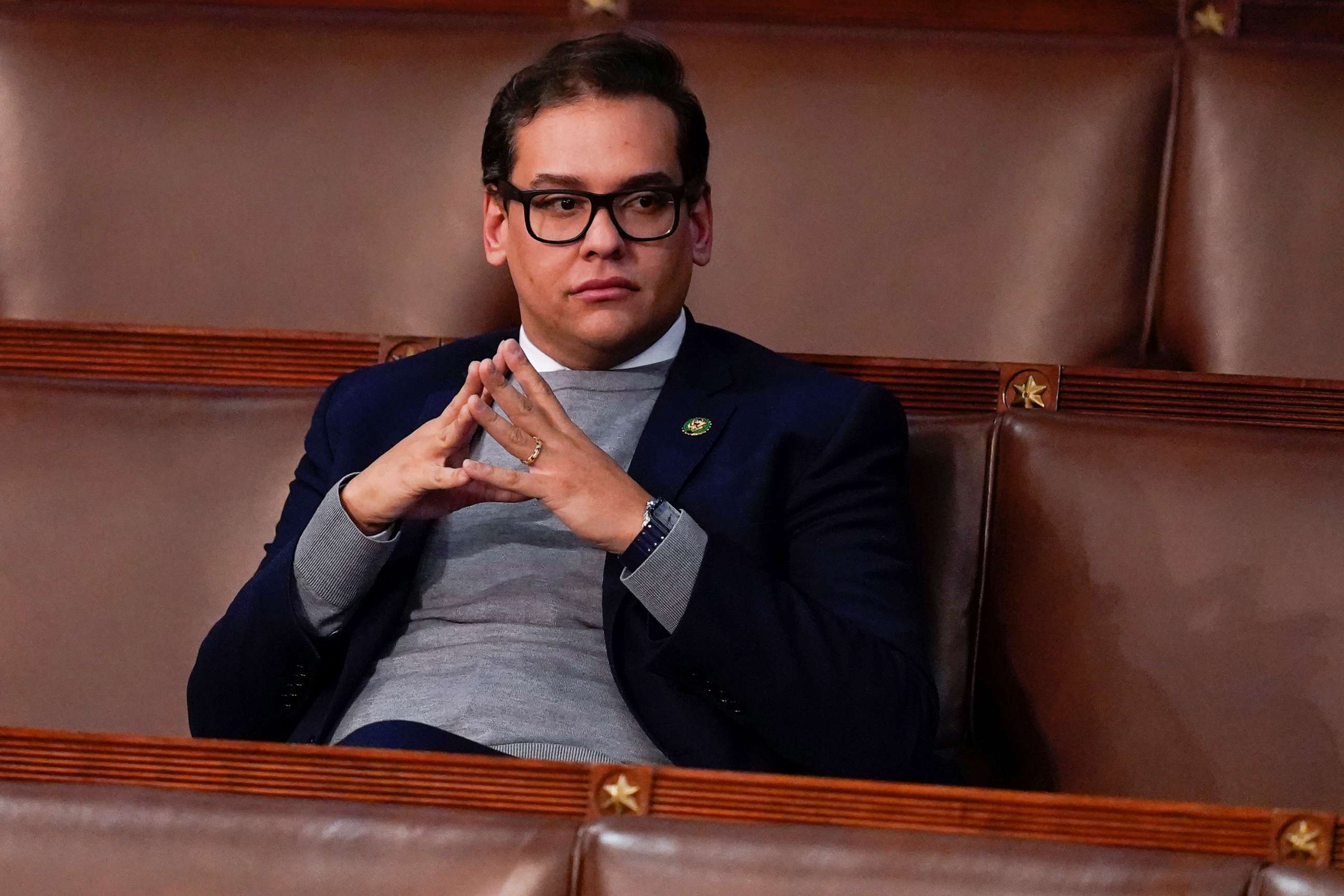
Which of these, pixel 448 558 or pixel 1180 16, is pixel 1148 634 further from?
pixel 1180 16

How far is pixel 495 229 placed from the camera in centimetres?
89

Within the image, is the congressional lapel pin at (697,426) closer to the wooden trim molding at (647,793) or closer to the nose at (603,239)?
the nose at (603,239)

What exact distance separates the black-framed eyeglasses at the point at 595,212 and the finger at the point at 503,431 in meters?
0.14

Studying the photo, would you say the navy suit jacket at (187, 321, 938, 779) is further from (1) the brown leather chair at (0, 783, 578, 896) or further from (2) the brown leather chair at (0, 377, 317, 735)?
(1) the brown leather chair at (0, 783, 578, 896)

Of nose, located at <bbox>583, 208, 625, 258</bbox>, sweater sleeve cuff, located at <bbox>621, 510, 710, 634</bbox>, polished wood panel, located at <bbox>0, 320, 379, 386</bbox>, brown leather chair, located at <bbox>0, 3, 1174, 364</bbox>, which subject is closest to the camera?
sweater sleeve cuff, located at <bbox>621, 510, 710, 634</bbox>

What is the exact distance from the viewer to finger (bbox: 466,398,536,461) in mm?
716

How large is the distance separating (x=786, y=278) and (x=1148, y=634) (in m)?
0.38

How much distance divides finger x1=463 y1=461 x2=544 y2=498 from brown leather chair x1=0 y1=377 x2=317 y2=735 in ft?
0.81

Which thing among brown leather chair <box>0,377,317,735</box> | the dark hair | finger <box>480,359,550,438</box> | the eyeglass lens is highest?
the dark hair

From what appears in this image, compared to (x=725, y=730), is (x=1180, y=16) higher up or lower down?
higher up

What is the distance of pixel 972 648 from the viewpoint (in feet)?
2.83

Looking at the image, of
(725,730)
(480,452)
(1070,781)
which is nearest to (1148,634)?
(1070,781)

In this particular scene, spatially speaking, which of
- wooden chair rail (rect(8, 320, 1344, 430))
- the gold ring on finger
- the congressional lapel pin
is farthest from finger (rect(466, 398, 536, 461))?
wooden chair rail (rect(8, 320, 1344, 430))

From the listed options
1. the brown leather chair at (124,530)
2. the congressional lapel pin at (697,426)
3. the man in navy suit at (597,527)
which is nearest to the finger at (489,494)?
the man in navy suit at (597,527)
